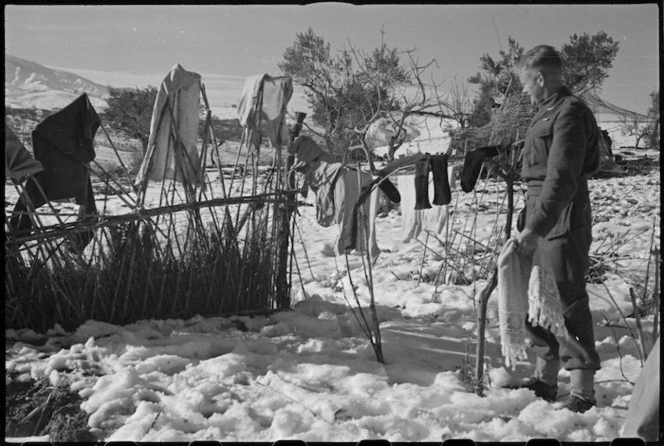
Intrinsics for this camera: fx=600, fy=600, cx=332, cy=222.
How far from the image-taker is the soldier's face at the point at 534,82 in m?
2.41

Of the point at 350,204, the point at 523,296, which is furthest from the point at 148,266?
the point at 523,296

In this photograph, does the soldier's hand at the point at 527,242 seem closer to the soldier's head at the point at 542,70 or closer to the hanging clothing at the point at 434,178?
the soldier's head at the point at 542,70

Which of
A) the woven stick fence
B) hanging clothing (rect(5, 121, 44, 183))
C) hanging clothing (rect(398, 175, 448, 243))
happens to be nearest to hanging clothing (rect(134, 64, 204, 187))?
the woven stick fence

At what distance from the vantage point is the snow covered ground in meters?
2.36

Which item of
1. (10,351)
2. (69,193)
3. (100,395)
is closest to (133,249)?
(69,193)

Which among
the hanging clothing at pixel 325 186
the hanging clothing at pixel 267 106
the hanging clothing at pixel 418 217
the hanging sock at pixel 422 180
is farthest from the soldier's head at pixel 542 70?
the hanging clothing at pixel 267 106

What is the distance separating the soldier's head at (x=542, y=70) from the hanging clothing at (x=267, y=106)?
183 centimetres

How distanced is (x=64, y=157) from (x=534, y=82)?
9.48 ft

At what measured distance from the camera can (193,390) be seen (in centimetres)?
271

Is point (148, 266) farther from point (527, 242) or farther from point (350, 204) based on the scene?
point (527, 242)

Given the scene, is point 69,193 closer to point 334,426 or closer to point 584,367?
point 334,426

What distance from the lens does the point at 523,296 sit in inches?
96.6

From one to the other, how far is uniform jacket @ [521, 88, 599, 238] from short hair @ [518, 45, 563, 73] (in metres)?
0.10

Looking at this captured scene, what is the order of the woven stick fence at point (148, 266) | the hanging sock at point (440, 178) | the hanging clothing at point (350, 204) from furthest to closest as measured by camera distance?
1. the woven stick fence at point (148, 266)
2. the hanging clothing at point (350, 204)
3. the hanging sock at point (440, 178)
